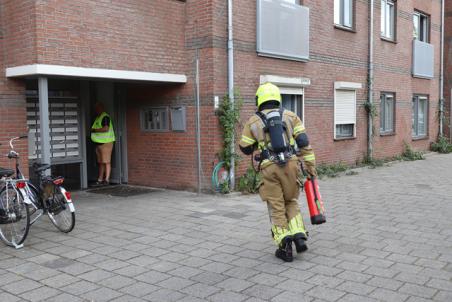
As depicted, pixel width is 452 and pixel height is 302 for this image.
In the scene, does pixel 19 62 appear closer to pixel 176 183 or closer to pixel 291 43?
pixel 176 183

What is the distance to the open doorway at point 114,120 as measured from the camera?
1098 cm

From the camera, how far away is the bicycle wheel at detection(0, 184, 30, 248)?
592 cm

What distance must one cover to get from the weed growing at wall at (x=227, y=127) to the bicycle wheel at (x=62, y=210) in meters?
3.43

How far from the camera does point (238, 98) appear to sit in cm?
967

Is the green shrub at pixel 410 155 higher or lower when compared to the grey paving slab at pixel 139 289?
higher

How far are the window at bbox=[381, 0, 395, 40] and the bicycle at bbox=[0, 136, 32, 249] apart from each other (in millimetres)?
12303

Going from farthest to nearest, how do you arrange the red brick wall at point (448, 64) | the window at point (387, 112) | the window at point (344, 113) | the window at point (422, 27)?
the red brick wall at point (448, 64)
the window at point (422, 27)
the window at point (387, 112)
the window at point (344, 113)

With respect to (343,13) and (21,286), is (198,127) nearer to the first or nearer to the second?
(21,286)

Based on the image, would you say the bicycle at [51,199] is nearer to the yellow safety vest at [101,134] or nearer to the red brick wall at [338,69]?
the yellow safety vest at [101,134]

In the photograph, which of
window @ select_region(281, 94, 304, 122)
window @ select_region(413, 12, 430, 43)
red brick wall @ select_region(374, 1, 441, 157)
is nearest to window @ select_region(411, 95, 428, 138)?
red brick wall @ select_region(374, 1, 441, 157)

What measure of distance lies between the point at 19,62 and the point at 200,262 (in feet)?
14.8

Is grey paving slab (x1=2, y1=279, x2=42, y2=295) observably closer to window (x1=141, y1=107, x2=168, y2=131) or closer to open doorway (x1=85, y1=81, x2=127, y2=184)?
window (x1=141, y1=107, x2=168, y2=131)

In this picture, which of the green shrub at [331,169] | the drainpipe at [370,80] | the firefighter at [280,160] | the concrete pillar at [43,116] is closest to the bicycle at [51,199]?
the concrete pillar at [43,116]

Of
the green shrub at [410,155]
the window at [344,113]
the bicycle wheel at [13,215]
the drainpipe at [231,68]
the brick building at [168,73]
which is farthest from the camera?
the green shrub at [410,155]
